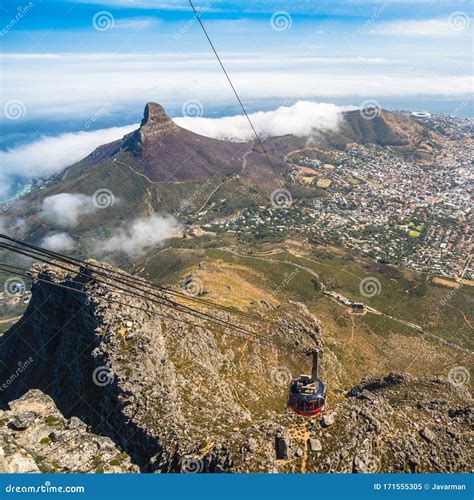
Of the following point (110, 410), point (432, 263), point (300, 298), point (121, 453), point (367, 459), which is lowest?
point (121, 453)

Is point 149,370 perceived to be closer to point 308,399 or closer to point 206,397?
point 206,397

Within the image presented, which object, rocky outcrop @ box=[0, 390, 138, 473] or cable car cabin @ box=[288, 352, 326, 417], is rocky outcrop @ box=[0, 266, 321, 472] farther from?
cable car cabin @ box=[288, 352, 326, 417]

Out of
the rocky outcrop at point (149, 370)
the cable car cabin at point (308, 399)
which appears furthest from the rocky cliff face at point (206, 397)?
the cable car cabin at point (308, 399)

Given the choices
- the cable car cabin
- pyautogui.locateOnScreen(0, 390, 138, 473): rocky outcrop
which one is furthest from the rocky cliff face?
the cable car cabin

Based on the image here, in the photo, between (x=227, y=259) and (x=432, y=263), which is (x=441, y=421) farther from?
(x=432, y=263)

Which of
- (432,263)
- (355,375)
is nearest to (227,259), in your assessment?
(355,375)

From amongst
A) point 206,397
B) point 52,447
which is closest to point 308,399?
point 206,397
